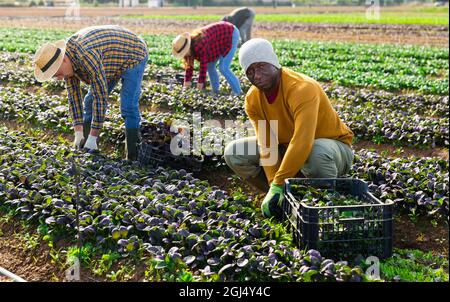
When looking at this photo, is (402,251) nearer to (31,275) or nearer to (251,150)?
(251,150)

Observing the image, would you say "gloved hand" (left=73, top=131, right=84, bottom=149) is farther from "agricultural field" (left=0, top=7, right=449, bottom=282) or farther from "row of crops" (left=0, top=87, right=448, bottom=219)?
"row of crops" (left=0, top=87, right=448, bottom=219)

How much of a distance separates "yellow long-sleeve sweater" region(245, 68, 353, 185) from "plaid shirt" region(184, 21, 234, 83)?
397 cm

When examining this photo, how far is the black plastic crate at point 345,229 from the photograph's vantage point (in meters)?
3.76

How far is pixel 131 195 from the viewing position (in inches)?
189

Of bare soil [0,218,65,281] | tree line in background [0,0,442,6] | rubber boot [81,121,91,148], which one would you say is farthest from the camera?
tree line in background [0,0,442,6]

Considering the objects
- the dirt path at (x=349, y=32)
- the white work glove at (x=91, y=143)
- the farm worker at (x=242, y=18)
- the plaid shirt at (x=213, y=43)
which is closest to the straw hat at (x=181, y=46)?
the plaid shirt at (x=213, y=43)

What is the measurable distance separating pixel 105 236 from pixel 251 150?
1.47 m

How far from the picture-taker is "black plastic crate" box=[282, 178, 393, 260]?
376 cm

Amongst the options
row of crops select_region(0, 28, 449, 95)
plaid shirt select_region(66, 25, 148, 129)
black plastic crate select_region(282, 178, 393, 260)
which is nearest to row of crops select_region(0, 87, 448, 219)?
black plastic crate select_region(282, 178, 393, 260)

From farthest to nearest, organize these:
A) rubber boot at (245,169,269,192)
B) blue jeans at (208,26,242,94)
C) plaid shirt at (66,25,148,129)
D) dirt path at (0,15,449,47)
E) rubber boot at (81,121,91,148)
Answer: dirt path at (0,15,449,47)
blue jeans at (208,26,242,94)
rubber boot at (81,121,91,148)
plaid shirt at (66,25,148,129)
rubber boot at (245,169,269,192)

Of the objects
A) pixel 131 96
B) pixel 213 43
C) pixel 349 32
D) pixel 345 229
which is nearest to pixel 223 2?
pixel 349 32

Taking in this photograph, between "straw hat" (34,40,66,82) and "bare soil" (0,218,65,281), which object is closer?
"bare soil" (0,218,65,281)

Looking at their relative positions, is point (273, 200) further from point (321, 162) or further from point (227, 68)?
point (227, 68)

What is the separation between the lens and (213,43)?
8.80 m
